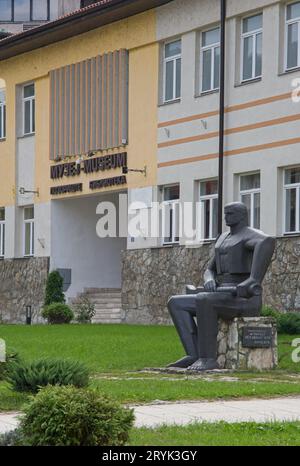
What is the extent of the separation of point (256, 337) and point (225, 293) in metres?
0.85

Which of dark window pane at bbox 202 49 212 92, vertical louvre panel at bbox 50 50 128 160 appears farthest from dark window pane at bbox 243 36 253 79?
vertical louvre panel at bbox 50 50 128 160

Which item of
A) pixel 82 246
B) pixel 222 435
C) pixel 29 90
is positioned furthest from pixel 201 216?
pixel 222 435

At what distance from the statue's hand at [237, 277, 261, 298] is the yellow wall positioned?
57.9ft

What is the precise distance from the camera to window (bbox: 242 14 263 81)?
32438 millimetres

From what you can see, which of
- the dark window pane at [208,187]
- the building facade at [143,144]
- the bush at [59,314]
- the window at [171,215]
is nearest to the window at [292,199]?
the building facade at [143,144]

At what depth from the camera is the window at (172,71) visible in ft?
117

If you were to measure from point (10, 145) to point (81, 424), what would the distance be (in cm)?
3466

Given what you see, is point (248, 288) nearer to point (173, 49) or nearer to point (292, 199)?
point (292, 199)

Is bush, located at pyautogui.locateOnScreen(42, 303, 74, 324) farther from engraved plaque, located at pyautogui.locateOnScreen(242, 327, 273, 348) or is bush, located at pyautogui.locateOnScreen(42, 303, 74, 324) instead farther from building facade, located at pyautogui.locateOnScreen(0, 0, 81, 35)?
building facade, located at pyautogui.locateOnScreen(0, 0, 81, 35)

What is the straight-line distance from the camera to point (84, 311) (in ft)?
122

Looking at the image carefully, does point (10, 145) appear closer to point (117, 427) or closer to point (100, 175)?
point (100, 175)

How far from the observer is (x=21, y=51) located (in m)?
Result: 42.8

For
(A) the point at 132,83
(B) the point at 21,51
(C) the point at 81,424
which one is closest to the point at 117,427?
(C) the point at 81,424

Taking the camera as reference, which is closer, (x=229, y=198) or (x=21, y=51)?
(x=229, y=198)
